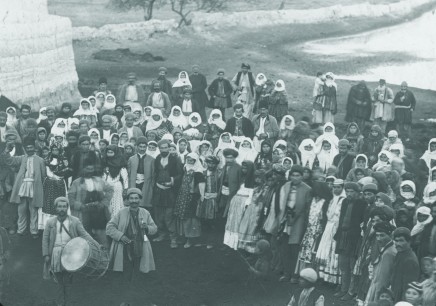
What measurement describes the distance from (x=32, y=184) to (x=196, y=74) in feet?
15.2

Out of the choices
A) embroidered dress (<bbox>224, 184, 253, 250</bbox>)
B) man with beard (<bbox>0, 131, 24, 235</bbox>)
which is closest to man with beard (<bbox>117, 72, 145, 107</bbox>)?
man with beard (<bbox>0, 131, 24, 235</bbox>)

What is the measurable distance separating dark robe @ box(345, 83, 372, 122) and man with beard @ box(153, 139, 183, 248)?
4669mm

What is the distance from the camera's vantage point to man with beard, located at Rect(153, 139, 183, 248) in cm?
821

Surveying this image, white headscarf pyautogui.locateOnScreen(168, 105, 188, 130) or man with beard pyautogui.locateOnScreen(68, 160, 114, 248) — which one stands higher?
white headscarf pyautogui.locateOnScreen(168, 105, 188, 130)

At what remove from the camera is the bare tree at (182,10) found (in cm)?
2068

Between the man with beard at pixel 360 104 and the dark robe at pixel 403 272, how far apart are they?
619cm

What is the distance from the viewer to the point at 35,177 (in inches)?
325

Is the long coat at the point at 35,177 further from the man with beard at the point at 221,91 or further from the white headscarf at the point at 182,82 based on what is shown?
the man with beard at the point at 221,91

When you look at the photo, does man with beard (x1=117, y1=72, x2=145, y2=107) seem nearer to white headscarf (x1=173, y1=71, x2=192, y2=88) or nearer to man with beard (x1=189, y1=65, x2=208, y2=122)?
white headscarf (x1=173, y1=71, x2=192, y2=88)

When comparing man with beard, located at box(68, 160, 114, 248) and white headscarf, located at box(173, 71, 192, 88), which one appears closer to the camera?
man with beard, located at box(68, 160, 114, 248)

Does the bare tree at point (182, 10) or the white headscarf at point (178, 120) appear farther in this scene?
the bare tree at point (182, 10)

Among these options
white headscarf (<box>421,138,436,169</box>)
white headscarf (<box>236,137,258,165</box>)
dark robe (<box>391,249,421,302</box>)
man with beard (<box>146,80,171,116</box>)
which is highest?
man with beard (<box>146,80,171,116</box>)

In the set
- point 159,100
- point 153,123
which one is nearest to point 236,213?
point 153,123

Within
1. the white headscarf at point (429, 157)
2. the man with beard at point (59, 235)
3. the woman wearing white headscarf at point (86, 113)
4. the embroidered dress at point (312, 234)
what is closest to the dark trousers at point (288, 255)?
the embroidered dress at point (312, 234)
